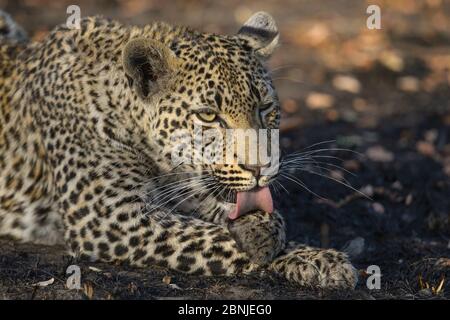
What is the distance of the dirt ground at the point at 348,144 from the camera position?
831cm

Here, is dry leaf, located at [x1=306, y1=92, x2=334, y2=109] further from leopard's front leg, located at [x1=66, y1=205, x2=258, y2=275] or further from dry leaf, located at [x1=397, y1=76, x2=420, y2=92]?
leopard's front leg, located at [x1=66, y1=205, x2=258, y2=275]

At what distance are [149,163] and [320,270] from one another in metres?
1.88

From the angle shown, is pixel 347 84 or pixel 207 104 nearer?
pixel 207 104

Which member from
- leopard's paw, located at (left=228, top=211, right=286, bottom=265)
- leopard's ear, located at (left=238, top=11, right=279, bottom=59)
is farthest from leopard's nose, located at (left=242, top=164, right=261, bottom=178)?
leopard's ear, located at (left=238, top=11, right=279, bottom=59)

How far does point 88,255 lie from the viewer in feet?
28.8

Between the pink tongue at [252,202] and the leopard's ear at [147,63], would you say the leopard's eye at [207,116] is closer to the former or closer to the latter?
the leopard's ear at [147,63]

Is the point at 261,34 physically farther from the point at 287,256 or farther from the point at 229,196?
the point at 287,256

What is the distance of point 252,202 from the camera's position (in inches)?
337

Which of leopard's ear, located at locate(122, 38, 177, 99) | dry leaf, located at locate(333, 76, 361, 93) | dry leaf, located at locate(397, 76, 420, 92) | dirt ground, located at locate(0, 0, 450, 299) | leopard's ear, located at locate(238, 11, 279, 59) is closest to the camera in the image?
dirt ground, located at locate(0, 0, 450, 299)

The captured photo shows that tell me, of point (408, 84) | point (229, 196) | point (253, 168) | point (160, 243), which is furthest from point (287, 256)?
point (408, 84)

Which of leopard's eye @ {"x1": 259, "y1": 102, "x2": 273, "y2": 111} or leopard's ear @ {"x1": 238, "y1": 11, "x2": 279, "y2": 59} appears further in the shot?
leopard's ear @ {"x1": 238, "y1": 11, "x2": 279, "y2": 59}

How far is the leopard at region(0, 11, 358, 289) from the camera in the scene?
27.8 feet

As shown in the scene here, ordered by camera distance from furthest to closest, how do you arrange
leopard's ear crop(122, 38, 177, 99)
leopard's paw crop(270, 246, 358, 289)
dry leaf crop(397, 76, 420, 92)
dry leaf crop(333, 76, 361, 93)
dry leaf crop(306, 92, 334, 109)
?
1. dry leaf crop(397, 76, 420, 92)
2. dry leaf crop(333, 76, 361, 93)
3. dry leaf crop(306, 92, 334, 109)
4. leopard's ear crop(122, 38, 177, 99)
5. leopard's paw crop(270, 246, 358, 289)

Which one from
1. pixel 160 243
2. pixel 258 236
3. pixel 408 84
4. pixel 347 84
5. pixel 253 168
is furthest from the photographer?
pixel 408 84
